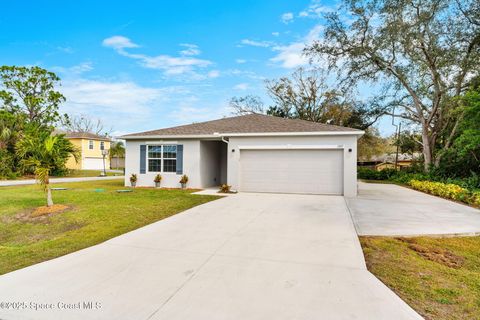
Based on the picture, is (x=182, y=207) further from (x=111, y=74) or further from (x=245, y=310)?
(x=111, y=74)

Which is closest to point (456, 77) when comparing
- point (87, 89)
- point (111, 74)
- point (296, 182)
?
point (296, 182)

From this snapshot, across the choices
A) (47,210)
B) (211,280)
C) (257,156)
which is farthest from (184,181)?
(211,280)

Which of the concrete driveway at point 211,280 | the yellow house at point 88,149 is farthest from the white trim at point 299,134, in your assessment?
the yellow house at point 88,149

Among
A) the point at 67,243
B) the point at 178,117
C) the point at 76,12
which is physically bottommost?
the point at 67,243

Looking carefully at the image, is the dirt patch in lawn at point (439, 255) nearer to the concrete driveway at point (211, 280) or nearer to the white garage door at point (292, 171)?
Answer: the concrete driveway at point (211, 280)

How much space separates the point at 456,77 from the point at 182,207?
2038cm

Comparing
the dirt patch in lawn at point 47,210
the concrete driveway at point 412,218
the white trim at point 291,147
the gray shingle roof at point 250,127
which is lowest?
the concrete driveway at point 412,218

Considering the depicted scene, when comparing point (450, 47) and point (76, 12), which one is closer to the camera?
point (76, 12)

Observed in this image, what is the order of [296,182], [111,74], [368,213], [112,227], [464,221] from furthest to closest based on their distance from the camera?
[111,74], [296,182], [368,213], [464,221], [112,227]

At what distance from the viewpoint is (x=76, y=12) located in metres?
12.7

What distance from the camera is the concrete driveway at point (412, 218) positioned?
5.84 meters

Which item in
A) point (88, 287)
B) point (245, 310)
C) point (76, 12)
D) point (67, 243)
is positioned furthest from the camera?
point (76, 12)

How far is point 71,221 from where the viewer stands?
660 centimetres

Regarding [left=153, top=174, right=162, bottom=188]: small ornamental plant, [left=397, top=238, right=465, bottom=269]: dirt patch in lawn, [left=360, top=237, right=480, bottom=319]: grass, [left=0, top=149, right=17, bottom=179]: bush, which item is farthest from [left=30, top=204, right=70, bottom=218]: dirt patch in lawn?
[left=0, top=149, right=17, bottom=179]: bush
